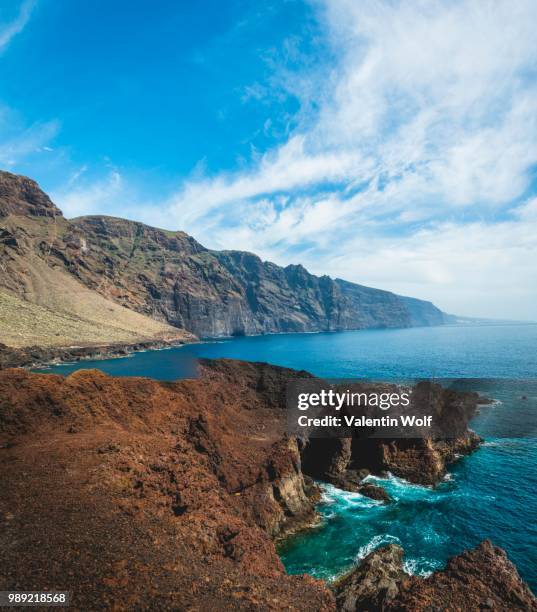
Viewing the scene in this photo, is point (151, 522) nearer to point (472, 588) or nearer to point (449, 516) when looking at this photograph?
point (472, 588)

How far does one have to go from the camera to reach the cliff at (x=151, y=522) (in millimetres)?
11867

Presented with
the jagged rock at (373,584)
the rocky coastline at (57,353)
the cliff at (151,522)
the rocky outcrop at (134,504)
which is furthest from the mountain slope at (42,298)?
the jagged rock at (373,584)

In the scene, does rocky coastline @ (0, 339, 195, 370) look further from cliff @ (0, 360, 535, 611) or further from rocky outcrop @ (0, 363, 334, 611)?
cliff @ (0, 360, 535, 611)

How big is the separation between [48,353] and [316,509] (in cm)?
9993

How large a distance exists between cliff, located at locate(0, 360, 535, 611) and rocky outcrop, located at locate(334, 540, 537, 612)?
50mm

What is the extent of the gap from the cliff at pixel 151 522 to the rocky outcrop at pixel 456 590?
2.0 inches

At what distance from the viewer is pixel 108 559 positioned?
12.2m

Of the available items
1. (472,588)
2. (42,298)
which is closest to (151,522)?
(472,588)

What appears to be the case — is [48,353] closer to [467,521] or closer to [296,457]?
[296,457]

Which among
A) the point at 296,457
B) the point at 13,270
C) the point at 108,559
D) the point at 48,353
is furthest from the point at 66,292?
the point at 108,559

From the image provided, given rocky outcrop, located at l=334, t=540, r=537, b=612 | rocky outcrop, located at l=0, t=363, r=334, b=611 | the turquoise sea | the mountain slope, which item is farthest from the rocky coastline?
rocky outcrop, located at l=334, t=540, r=537, b=612

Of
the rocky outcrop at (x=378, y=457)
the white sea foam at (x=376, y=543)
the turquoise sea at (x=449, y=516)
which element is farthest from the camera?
the rocky outcrop at (x=378, y=457)

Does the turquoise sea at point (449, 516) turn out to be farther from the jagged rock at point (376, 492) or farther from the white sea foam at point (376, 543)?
the jagged rock at point (376, 492)

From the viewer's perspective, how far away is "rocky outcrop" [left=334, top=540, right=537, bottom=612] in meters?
13.1
